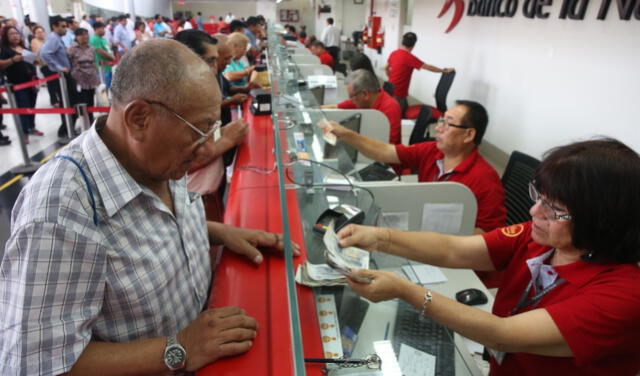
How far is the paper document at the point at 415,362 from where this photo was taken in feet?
3.83

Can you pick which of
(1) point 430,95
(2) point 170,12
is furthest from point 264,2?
(1) point 430,95

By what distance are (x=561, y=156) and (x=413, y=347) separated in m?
0.75

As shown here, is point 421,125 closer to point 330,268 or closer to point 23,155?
point 330,268

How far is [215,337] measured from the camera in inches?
37.7

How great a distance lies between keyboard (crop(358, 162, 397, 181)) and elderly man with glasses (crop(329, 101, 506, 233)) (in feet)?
1.23

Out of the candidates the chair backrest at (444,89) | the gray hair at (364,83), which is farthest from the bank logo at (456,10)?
the gray hair at (364,83)

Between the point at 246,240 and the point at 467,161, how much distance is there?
62.5 inches

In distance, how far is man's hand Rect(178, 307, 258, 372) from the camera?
935 mm

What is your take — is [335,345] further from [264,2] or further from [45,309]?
[264,2]

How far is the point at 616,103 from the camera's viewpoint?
133 inches

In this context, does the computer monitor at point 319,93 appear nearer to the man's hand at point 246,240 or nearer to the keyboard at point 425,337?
the man's hand at point 246,240

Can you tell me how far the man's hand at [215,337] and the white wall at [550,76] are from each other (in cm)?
361

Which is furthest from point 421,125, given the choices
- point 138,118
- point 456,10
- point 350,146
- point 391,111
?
point 456,10

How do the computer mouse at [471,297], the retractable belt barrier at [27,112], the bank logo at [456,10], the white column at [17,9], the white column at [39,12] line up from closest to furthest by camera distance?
the computer mouse at [471,297] < the retractable belt barrier at [27,112] < the bank logo at [456,10] < the white column at [39,12] < the white column at [17,9]
